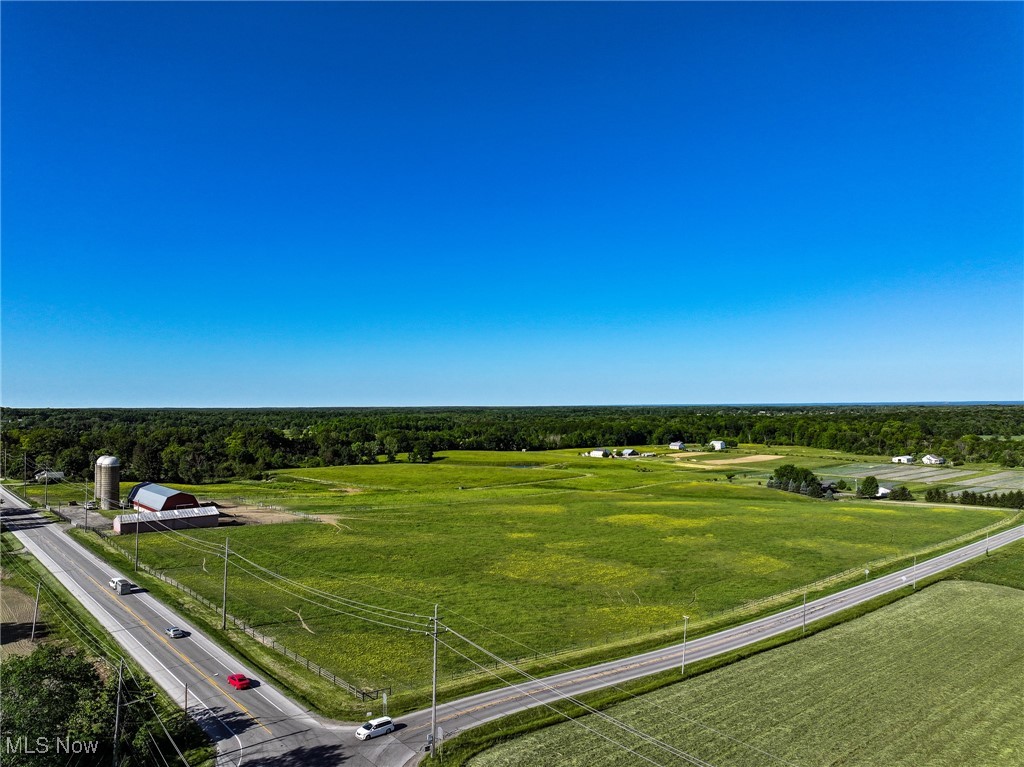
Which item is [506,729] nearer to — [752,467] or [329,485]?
[329,485]

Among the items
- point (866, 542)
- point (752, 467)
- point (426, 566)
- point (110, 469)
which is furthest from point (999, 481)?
point (110, 469)

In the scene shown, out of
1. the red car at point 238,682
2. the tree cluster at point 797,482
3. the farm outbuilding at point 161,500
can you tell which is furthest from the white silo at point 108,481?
the tree cluster at point 797,482

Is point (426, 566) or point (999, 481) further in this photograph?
point (999, 481)

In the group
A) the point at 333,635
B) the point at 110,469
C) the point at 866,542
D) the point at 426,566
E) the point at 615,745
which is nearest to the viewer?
the point at 615,745

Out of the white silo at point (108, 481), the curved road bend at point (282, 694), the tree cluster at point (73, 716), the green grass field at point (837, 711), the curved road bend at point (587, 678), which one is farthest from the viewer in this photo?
the white silo at point (108, 481)

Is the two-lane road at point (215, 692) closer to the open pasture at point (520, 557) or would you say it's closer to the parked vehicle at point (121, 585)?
the parked vehicle at point (121, 585)

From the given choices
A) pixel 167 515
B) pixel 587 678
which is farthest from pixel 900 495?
pixel 167 515
